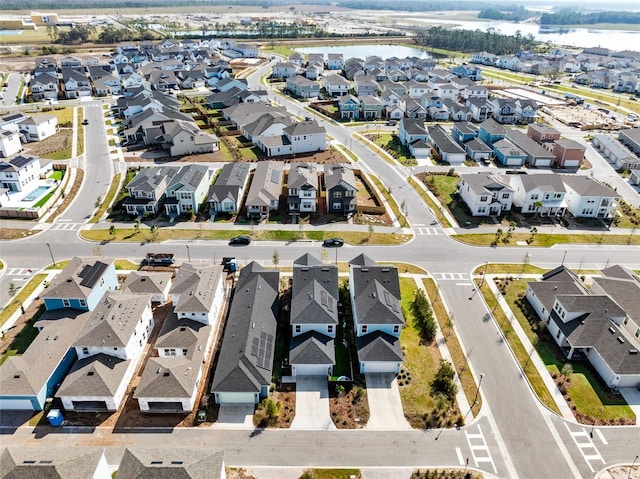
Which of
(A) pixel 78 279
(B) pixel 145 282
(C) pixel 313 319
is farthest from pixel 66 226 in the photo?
(C) pixel 313 319

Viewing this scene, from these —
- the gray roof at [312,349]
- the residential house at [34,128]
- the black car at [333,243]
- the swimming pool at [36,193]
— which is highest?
the residential house at [34,128]

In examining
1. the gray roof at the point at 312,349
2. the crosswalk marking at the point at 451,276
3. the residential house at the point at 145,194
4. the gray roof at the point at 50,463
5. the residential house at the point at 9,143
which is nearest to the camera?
the gray roof at the point at 50,463

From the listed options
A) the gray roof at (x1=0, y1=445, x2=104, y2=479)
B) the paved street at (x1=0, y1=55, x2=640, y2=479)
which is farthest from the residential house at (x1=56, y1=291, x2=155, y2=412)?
the gray roof at (x1=0, y1=445, x2=104, y2=479)

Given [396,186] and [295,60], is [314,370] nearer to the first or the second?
[396,186]

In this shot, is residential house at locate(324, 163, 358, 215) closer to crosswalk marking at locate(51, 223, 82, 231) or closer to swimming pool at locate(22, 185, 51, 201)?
crosswalk marking at locate(51, 223, 82, 231)

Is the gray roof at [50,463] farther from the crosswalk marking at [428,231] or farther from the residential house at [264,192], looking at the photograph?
the crosswalk marking at [428,231]

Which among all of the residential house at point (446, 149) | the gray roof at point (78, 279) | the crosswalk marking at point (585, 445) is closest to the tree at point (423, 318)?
the crosswalk marking at point (585, 445)

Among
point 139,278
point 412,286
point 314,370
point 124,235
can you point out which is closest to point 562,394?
point 412,286
